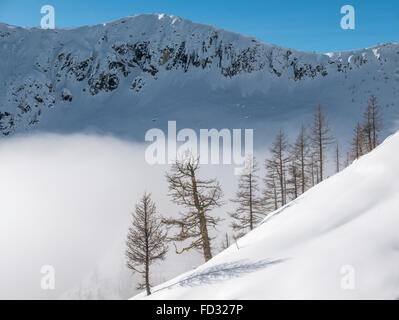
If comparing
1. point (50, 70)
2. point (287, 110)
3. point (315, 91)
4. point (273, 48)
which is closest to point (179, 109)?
point (287, 110)

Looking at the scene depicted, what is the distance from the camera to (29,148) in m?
92.4

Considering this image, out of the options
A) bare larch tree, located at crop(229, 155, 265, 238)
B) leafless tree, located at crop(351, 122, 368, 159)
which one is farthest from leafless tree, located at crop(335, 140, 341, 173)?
bare larch tree, located at crop(229, 155, 265, 238)

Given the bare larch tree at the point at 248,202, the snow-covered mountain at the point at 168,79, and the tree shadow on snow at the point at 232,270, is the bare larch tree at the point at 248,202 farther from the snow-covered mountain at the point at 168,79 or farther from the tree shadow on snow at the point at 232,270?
the snow-covered mountain at the point at 168,79

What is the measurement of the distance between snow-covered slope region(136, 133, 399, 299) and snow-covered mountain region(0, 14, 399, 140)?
5005cm

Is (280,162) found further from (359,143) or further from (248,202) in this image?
(359,143)

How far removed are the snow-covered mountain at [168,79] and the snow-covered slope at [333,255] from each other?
1971 inches

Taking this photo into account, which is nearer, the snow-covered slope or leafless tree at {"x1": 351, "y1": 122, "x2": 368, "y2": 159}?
the snow-covered slope

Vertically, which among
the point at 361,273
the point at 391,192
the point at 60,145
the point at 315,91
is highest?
the point at 315,91

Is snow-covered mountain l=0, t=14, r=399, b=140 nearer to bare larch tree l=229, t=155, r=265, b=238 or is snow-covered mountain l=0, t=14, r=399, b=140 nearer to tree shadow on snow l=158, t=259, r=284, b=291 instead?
bare larch tree l=229, t=155, r=265, b=238

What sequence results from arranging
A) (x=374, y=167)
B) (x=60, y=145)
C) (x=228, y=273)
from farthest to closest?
(x=60, y=145) < (x=374, y=167) < (x=228, y=273)

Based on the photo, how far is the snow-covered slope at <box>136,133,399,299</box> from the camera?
13.1ft

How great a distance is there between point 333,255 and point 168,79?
305 ft
